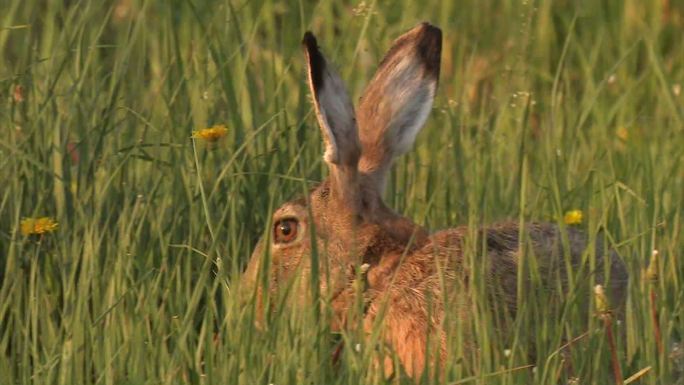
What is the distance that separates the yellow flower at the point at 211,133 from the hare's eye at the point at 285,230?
31cm

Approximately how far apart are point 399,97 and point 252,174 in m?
0.53

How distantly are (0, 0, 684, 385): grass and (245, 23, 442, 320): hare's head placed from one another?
5.0 inches

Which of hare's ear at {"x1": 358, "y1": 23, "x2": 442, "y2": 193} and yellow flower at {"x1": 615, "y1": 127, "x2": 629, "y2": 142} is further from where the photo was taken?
yellow flower at {"x1": 615, "y1": 127, "x2": 629, "y2": 142}

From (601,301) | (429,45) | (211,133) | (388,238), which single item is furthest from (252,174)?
(601,301)

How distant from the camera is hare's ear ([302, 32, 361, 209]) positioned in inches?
Answer: 185

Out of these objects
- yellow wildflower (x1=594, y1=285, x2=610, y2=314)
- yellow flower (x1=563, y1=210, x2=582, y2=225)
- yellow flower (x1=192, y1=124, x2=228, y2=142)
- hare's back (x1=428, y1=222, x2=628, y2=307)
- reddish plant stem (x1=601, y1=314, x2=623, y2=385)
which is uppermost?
yellow flower (x1=192, y1=124, x2=228, y2=142)

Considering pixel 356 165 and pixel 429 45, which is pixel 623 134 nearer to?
pixel 429 45

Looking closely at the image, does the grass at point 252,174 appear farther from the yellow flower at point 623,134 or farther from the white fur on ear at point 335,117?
the white fur on ear at point 335,117

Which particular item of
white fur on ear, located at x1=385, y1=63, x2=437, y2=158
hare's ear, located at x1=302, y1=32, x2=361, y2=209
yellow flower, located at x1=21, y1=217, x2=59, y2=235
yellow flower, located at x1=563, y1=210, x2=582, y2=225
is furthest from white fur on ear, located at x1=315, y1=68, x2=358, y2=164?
yellow flower, located at x1=21, y1=217, x2=59, y2=235

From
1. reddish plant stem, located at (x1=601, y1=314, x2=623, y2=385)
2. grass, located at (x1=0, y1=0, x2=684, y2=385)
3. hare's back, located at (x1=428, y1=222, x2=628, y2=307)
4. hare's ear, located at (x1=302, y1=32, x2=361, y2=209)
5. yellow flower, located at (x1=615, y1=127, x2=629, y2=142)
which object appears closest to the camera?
reddish plant stem, located at (x1=601, y1=314, x2=623, y2=385)

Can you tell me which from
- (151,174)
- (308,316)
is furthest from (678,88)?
(308,316)

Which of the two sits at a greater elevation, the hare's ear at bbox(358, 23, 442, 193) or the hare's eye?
the hare's ear at bbox(358, 23, 442, 193)

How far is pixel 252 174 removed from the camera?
5.02 m

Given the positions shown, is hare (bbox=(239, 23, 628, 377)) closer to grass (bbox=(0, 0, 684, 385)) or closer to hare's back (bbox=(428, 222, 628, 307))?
hare's back (bbox=(428, 222, 628, 307))
